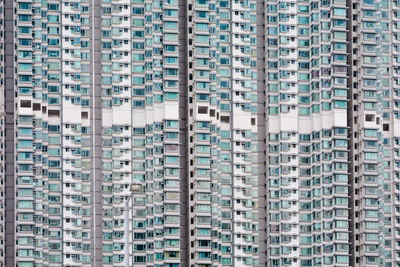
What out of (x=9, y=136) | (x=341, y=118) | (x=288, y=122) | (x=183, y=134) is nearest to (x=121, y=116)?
(x=183, y=134)

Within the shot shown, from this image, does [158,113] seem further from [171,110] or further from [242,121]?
[242,121]

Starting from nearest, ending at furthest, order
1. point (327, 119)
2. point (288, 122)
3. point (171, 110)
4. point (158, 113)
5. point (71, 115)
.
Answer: point (71, 115)
point (171, 110)
point (158, 113)
point (327, 119)
point (288, 122)

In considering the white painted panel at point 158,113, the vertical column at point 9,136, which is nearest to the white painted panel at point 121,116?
the white painted panel at point 158,113

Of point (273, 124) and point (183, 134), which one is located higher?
point (273, 124)

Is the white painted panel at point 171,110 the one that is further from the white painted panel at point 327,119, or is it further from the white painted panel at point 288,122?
the white painted panel at point 327,119

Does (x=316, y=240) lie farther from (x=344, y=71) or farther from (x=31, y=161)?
(x=31, y=161)

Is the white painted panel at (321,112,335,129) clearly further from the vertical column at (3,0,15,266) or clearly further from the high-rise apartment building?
the vertical column at (3,0,15,266)

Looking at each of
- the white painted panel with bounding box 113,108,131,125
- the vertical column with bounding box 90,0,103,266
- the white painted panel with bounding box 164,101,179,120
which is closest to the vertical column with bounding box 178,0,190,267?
the white painted panel with bounding box 164,101,179,120

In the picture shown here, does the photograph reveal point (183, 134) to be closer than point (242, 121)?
Yes
